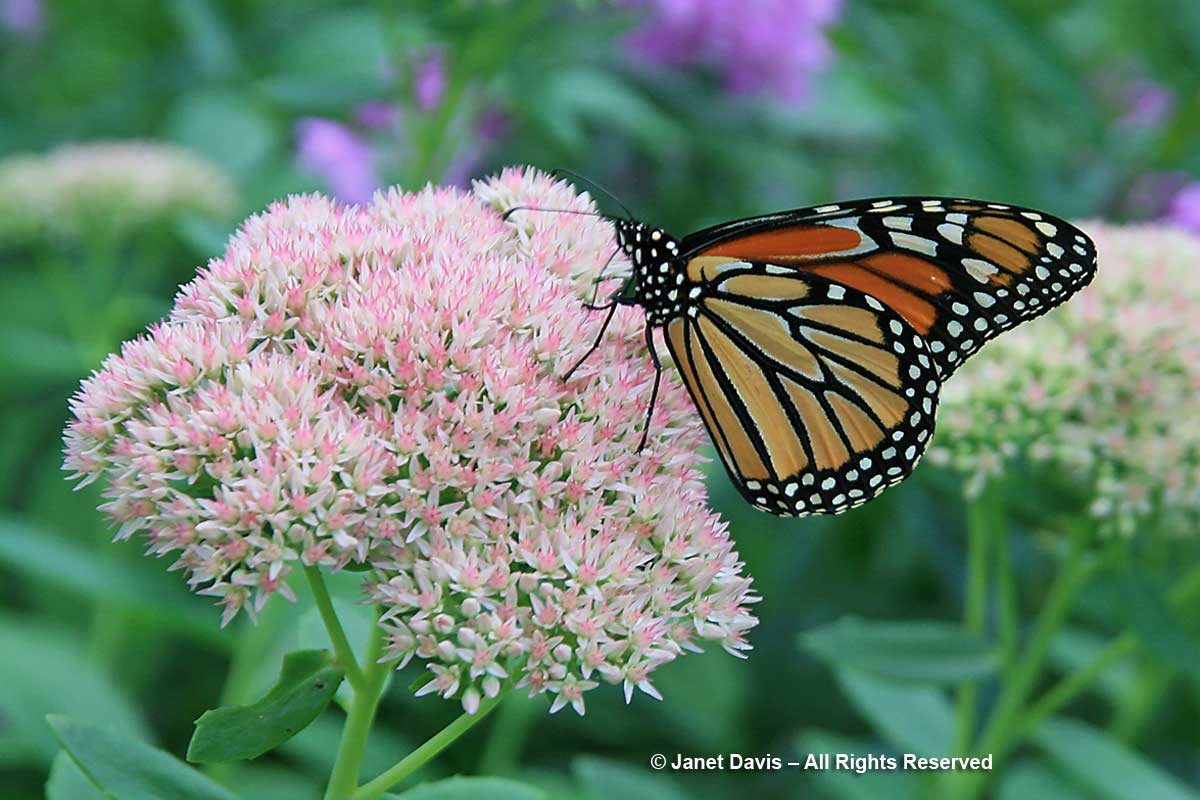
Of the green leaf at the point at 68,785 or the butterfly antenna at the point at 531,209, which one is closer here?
the green leaf at the point at 68,785

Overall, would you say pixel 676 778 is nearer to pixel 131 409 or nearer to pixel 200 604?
pixel 200 604

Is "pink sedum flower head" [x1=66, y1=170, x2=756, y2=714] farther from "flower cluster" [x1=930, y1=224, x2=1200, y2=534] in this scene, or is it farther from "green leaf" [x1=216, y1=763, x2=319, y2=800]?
"green leaf" [x1=216, y1=763, x2=319, y2=800]

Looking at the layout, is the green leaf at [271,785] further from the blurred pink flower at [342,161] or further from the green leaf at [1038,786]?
the blurred pink flower at [342,161]

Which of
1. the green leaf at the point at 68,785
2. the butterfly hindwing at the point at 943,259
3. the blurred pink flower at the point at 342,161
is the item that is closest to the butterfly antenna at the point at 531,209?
the butterfly hindwing at the point at 943,259

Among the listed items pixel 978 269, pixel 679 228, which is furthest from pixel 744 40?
pixel 978 269

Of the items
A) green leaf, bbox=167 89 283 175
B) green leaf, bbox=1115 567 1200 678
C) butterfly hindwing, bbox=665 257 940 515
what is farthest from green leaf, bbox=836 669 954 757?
green leaf, bbox=167 89 283 175

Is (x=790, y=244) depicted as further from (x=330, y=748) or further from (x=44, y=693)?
(x=44, y=693)
